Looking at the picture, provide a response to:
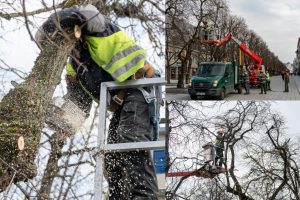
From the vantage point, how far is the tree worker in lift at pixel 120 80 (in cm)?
197

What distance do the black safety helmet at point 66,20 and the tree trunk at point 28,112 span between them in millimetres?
57

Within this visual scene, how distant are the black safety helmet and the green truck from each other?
157 centimetres

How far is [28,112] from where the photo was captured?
1853 mm

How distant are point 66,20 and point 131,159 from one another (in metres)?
0.60

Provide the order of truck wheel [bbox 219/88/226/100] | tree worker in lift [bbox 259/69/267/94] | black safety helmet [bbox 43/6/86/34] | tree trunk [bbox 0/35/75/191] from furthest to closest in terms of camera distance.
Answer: truck wheel [bbox 219/88/226/100], tree worker in lift [bbox 259/69/267/94], black safety helmet [bbox 43/6/86/34], tree trunk [bbox 0/35/75/191]

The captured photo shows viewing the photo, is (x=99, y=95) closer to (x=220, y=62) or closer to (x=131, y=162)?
(x=131, y=162)

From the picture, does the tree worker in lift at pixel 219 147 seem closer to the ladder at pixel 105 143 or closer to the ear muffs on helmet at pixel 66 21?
the ladder at pixel 105 143

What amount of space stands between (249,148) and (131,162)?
94.5 inches

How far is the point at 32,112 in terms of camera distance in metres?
1.86

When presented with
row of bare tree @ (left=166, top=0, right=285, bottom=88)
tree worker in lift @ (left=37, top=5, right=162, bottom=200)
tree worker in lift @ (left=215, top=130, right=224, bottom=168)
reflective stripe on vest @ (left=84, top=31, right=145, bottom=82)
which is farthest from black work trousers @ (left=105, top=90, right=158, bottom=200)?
tree worker in lift @ (left=215, top=130, right=224, bottom=168)

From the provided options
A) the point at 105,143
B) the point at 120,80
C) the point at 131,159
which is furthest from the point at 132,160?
the point at 120,80

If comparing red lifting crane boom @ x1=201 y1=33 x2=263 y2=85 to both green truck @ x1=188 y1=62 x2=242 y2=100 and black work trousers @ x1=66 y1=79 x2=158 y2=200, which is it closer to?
green truck @ x1=188 y1=62 x2=242 y2=100

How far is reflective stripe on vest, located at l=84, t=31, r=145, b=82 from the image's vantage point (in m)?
2.01

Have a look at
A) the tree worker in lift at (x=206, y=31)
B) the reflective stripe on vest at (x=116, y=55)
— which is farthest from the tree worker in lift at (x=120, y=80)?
the tree worker in lift at (x=206, y=31)
